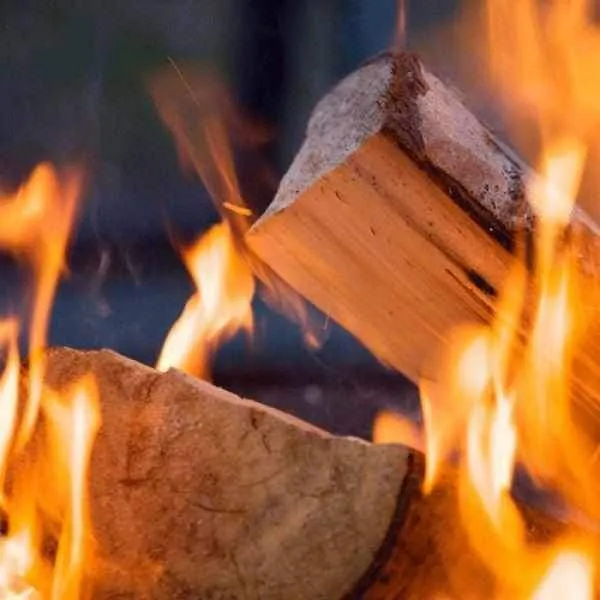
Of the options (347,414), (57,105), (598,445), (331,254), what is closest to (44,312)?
(57,105)

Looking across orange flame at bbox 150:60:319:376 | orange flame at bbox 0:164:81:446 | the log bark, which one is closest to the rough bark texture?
the log bark

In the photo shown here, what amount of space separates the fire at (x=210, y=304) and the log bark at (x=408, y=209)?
0.93ft

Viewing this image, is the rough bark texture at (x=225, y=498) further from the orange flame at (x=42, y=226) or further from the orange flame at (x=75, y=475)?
the orange flame at (x=42, y=226)

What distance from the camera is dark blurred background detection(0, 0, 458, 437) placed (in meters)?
2.01

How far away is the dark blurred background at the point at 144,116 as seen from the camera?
2014 mm

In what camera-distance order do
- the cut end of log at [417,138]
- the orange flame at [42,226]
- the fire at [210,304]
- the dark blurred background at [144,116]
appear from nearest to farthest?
1. the cut end of log at [417,138]
2. the fire at [210,304]
3. the orange flame at [42,226]
4. the dark blurred background at [144,116]

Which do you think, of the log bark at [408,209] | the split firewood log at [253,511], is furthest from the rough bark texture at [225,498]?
the log bark at [408,209]

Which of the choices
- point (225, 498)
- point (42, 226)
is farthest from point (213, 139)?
point (225, 498)

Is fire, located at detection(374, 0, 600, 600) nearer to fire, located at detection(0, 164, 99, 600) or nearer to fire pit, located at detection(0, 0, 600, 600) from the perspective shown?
fire pit, located at detection(0, 0, 600, 600)

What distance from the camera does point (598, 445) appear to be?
121cm

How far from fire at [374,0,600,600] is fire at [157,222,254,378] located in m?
0.32

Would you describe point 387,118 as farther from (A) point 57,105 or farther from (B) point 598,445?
(A) point 57,105

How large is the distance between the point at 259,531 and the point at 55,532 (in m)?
0.19

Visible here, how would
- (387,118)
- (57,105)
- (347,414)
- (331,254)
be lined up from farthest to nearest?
1. (57,105)
2. (347,414)
3. (331,254)
4. (387,118)
